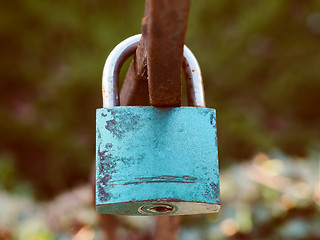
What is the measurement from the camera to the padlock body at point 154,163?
552 mm

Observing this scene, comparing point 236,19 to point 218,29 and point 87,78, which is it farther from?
point 87,78

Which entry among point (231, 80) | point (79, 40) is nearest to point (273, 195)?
point (231, 80)

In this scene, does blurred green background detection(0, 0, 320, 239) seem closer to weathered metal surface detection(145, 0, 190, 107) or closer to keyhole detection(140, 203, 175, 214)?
keyhole detection(140, 203, 175, 214)

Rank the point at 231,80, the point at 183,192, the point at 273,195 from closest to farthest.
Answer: the point at 183,192 < the point at 273,195 < the point at 231,80

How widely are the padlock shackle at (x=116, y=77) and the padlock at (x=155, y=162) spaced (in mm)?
72

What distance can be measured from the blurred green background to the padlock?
244cm

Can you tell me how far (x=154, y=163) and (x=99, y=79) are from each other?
265cm

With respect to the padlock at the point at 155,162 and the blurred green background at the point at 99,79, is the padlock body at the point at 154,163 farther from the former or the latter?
the blurred green background at the point at 99,79

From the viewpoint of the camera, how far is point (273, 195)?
2.17 m

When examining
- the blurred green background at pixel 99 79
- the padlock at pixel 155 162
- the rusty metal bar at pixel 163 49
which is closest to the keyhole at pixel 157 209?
the padlock at pixel 155 162

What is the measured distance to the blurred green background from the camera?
10.3 feet

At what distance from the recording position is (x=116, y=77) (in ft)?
2.22

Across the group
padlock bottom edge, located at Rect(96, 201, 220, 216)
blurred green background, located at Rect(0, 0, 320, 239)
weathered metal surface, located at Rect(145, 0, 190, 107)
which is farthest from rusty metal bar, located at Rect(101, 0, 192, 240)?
blurred green background, located at Rect(0, 0, 320, 239)

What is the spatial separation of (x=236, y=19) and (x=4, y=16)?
2.06 metres
